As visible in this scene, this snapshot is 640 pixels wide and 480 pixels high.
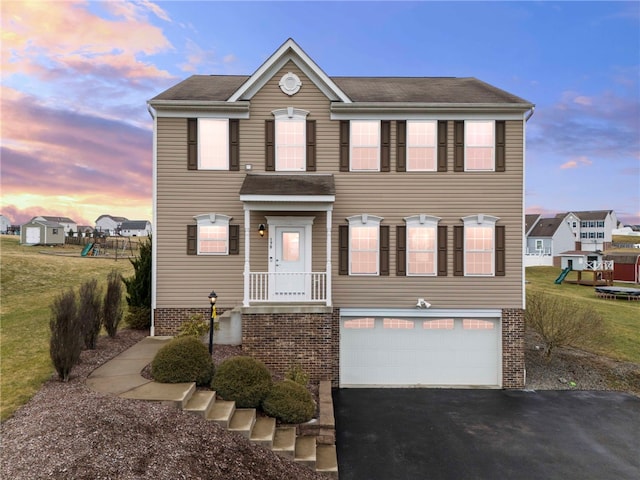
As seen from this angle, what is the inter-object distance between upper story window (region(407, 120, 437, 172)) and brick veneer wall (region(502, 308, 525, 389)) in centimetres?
555

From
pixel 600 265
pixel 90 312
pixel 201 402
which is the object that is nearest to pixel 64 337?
pixel 90 312

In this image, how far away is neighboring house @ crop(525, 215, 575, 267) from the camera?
172 ft

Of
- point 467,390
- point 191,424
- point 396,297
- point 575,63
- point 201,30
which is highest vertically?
point 575,63

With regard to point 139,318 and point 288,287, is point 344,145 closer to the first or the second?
point 288,287

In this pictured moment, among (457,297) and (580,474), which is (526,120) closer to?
(457,297)

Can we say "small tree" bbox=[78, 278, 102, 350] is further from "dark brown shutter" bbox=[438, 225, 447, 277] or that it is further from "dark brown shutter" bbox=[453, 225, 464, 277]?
"dark brown shutter" bbox=[453, 225, 464, 277]

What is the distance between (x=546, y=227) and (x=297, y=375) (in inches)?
2259

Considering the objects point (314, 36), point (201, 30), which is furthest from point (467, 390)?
point (314, 36)

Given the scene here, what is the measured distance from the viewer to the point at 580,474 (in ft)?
22.7

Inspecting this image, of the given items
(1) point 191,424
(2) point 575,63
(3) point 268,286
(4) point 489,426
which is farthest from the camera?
(2) point 575,63

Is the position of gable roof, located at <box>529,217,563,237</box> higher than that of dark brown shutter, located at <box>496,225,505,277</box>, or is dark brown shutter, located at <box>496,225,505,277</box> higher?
gable roof, located at <box>529,217,563,237</box>

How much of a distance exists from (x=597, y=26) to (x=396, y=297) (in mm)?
19874

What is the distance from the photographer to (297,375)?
9.30 m

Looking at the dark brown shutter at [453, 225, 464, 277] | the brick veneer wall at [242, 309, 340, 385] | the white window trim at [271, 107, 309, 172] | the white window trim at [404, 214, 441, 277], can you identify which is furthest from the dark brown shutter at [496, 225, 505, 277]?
the white window trim at [271, 107, 309, 172]
